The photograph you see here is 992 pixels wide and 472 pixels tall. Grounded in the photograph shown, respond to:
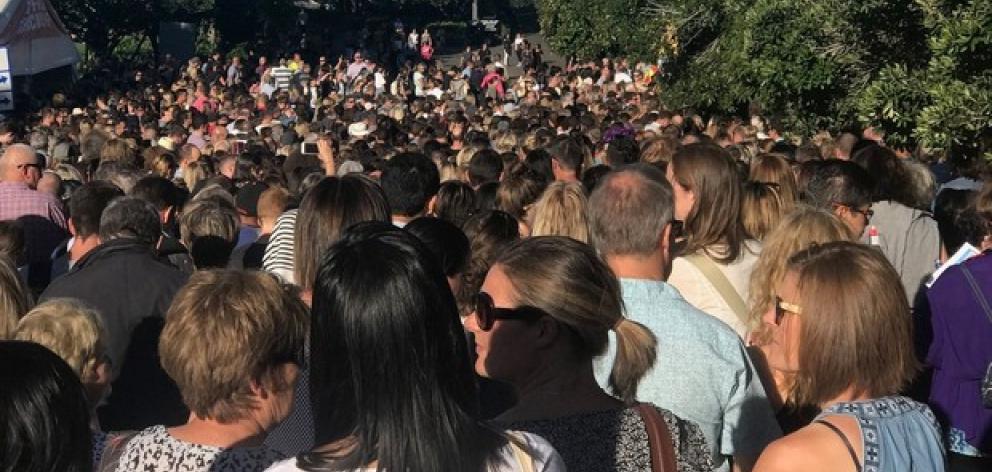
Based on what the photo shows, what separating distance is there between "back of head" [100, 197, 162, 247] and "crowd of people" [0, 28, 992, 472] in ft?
0.04

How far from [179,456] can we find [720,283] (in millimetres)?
2510

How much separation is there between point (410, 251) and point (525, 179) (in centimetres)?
578

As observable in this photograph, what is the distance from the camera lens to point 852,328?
3.59 m

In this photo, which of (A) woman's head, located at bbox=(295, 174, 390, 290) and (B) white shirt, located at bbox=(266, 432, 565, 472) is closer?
(B) white shirt, located at bbox=(266, 432, 565, 472)

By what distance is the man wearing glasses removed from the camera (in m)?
8.84

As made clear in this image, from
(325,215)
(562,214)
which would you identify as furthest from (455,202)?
(325,215)

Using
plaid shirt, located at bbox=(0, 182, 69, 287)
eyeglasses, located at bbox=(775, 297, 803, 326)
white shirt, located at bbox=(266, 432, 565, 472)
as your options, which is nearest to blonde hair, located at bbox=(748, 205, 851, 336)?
eyeglasses, located at bbox=(775, 297, 803, 326)

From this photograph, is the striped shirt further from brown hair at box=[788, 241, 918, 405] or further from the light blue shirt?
brown hair at box=[788, 241, 918, 405]

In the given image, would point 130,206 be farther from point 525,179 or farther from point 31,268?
point 525,179

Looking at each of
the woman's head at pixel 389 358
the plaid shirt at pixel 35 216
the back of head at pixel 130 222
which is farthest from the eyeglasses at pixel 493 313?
the plaid shirt at pixel 35 216

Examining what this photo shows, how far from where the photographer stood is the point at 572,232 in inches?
268

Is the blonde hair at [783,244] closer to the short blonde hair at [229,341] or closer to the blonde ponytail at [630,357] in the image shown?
the blonde ponytail at [630,357]

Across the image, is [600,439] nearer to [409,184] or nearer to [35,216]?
[409,184]

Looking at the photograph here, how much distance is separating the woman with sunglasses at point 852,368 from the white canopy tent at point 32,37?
1186 inches
